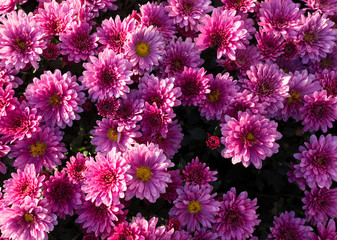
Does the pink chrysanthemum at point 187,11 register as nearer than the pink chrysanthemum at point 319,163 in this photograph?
No

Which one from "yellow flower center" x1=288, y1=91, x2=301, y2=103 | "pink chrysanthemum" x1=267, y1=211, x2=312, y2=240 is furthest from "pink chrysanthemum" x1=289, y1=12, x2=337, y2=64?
"pink chrysanthemum" x1=267, y1=211, x2=312, y2=240

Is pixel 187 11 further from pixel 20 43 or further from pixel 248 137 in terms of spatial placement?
pixel 20 43

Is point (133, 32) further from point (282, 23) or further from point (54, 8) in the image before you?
point (282, 23)

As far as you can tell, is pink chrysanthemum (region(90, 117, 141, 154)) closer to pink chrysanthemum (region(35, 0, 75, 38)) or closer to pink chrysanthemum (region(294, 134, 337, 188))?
pink chrysanthemum (region(35, 0, 75, 38))

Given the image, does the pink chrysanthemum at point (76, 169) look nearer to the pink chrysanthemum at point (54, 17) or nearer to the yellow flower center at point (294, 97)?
the pink chrysanthemum at point (54, 17)

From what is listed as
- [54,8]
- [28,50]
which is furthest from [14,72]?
[54,8]

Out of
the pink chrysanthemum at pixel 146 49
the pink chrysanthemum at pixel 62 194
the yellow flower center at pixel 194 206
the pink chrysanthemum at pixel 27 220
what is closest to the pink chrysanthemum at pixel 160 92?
the pink chrysanthemum at pixel 146 49
